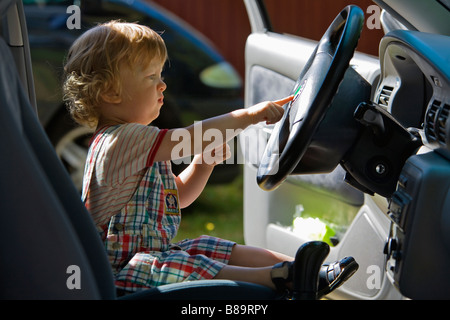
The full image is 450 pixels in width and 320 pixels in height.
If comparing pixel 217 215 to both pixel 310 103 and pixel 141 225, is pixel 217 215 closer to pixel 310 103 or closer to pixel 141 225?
pixel 141 225

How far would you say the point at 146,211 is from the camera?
171cm

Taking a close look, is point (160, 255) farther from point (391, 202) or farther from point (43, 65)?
point (43, 65)

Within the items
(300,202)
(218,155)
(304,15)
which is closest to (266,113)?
(218,155)

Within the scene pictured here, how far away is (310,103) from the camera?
1523mm

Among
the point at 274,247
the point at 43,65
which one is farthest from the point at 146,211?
the point at 43,65

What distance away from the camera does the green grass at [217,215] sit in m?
4.12

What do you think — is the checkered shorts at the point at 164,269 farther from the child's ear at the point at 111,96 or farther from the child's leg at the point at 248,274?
the child's ear at the point at 111,96

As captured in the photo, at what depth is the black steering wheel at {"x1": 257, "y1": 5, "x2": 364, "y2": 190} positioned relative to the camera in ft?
4.92

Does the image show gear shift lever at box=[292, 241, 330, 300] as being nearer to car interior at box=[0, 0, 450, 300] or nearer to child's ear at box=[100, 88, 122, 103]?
car interior at box=[0, 0, 450, 300]

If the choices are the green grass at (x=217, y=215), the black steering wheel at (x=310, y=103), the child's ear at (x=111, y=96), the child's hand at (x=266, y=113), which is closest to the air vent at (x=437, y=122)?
the black steering wheel at (x=310, y=103)

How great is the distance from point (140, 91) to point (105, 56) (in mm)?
120

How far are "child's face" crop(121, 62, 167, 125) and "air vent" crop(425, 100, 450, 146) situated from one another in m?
0.66

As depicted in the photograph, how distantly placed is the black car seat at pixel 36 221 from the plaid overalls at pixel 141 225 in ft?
0.85

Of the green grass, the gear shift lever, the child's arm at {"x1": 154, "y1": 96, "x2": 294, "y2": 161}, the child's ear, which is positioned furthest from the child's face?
the green grass
